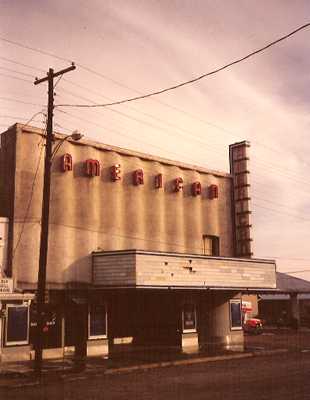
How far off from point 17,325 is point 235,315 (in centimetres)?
1619

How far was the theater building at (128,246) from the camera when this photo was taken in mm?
27234

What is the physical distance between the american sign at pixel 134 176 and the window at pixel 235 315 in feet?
23.8

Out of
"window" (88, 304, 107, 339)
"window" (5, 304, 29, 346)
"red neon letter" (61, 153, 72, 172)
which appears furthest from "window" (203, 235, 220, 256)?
"window" (5, 304, 29, 346)

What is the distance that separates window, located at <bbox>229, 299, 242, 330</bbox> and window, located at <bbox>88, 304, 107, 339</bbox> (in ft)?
32.6

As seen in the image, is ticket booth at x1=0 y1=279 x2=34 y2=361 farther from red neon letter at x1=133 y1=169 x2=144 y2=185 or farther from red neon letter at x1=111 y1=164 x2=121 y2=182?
red neon letter at x1=133 y1=169 x2=144 y2=185

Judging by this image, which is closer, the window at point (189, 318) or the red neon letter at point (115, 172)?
the red neon letter at point (115, 172)

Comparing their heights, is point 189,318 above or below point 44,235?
below

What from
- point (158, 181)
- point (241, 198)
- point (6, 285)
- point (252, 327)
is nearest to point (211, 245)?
point (241, 198)

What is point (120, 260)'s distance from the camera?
2788cm

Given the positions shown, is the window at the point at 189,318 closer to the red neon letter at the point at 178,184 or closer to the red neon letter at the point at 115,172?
the red neon letter at the point at 178,184

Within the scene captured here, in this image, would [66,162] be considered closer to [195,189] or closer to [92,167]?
[92,167]

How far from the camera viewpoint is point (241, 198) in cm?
3606

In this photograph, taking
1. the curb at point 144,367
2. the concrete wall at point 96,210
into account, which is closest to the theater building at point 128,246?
the concrete wall at point 96,210

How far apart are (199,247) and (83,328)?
34.4 ft
